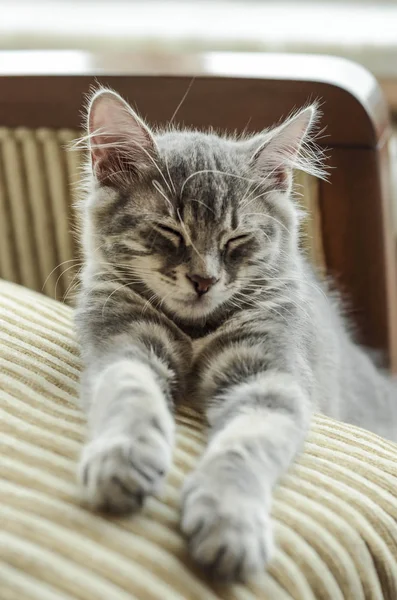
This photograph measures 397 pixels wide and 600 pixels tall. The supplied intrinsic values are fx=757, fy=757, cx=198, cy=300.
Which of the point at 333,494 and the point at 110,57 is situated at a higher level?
the point at 110,57

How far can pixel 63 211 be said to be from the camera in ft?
5.72

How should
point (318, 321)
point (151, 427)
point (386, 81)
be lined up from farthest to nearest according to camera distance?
point (386, 81)
point (318, 321)
point (151, 427)

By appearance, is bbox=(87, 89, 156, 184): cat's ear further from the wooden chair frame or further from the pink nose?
the wooden chair frame

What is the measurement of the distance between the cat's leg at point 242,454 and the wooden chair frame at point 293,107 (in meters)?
0.51

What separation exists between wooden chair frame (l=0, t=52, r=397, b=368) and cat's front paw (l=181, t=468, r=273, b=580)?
865 mm

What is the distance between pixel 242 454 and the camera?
0.90 m

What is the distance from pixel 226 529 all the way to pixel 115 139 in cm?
66

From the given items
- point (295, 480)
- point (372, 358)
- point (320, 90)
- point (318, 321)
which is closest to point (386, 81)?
point (320, 90)

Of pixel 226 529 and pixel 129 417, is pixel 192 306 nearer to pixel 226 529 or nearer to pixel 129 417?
pixel 129 417

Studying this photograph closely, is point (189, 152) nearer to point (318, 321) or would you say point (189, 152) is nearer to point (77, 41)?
point (318, 321)

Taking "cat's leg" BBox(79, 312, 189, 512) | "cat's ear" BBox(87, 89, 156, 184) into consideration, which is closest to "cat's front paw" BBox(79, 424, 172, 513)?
"cat's leg" BBox(79, 312, 189, 512)

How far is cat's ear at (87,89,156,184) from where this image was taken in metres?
1.16

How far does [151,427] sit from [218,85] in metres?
0.87

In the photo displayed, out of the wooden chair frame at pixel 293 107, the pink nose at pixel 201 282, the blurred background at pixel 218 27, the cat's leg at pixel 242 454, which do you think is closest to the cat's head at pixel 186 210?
the pink nose at pixel 201 282
